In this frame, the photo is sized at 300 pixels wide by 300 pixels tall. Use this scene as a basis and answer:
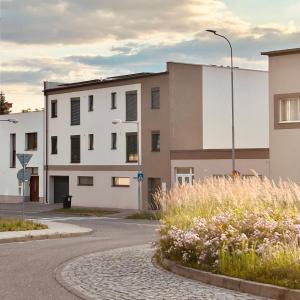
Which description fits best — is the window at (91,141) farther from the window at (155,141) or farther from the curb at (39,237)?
the curb at (39,237)

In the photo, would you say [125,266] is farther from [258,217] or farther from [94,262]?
[258,217]

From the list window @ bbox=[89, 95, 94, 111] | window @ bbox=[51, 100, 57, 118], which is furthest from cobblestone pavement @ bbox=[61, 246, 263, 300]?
window @ bbox=[51, 100, 57, 118]

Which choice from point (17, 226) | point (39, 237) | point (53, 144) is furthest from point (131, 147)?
point (39, 237)

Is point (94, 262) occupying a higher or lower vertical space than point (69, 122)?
lower

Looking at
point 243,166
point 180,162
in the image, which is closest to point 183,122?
point 180,162

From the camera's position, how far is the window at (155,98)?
53.9 meters

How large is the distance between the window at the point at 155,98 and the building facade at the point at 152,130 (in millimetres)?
73

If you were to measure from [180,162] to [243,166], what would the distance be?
609 cm

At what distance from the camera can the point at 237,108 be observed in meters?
56.8

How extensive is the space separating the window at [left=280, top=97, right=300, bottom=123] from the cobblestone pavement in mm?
27747

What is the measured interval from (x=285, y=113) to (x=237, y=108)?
12.7m

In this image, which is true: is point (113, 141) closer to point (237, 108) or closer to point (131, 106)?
point (131, 106)

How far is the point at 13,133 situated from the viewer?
70.2 metres

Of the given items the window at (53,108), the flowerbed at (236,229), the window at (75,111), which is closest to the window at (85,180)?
the window at (75,111)
